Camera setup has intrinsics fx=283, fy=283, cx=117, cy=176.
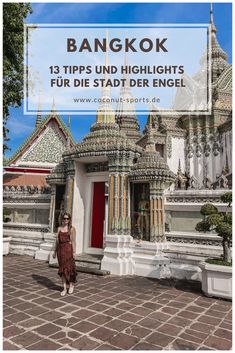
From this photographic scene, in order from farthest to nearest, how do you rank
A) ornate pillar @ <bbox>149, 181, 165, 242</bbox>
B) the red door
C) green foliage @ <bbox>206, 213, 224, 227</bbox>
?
the red door < ornate pillar @ <bbox>149, 181, 165, 242</bbox> < green foliage @ <bbox>206, 213, 224, 227</bbox>

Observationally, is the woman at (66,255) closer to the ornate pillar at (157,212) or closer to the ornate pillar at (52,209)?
the ornate pillar at (157,212)

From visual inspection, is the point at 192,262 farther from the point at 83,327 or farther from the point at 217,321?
the point at 83,327

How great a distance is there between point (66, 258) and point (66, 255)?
59 mm

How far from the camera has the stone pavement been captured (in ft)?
12.0

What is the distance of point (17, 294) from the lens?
18.3 ft

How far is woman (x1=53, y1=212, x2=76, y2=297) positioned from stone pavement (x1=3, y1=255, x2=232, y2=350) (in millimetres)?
290

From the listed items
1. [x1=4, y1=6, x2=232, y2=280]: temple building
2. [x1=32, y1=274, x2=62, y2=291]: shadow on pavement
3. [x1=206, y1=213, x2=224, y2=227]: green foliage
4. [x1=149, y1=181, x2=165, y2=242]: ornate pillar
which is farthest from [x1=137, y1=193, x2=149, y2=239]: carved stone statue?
[x1=32, y1=274, x2=62, y2=291]: shadow on pavement

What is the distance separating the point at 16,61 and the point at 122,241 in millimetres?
6576

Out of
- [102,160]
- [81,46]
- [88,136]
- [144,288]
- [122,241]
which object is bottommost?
[144,288]

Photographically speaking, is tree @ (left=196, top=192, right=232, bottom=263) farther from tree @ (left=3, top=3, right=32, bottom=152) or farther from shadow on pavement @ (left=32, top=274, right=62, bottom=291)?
tree @ (left=3, top=3, right=32, bottom=152)

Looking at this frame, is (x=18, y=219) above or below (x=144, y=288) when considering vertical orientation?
above

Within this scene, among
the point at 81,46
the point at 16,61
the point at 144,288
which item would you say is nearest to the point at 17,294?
the point at 144,288

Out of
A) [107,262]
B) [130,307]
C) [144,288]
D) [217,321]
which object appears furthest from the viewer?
[107,262]

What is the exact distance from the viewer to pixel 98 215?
9.01 meters
